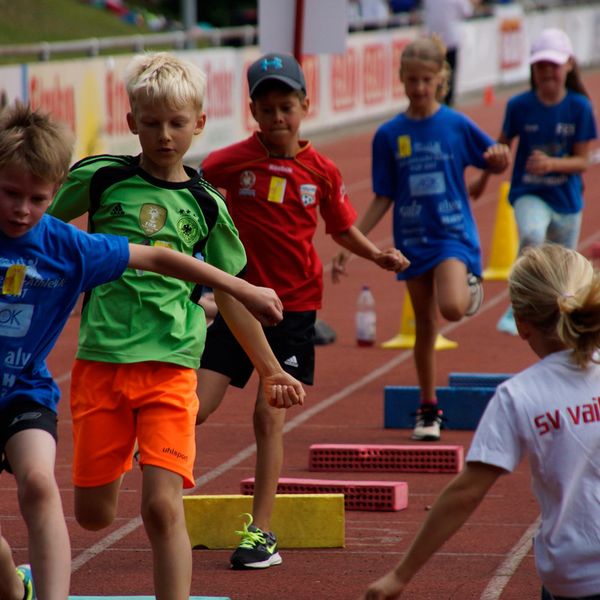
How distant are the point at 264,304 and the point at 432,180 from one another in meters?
4.40

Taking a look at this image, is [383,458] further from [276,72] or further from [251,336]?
[251,336]

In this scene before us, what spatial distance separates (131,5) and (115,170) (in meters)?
44.0

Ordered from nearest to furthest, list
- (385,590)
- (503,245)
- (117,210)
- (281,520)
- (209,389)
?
1. (385,590)
2. (117,210)
3. (209,389)
4. (281,520)
5. (503,245)

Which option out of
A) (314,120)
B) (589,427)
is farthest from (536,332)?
(314,120)

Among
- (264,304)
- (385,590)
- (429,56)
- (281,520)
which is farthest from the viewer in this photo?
(429,56)

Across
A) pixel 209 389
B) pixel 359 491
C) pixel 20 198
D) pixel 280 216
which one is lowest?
pixel 359 491

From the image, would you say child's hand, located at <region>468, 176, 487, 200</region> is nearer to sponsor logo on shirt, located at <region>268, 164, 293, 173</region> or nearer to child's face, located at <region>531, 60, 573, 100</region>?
child's face, located at <region>531, 60, 573, 100</region>

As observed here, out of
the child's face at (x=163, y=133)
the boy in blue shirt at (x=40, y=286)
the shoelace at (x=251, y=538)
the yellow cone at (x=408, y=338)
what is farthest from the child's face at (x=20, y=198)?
the yellow cone at (x=408, y=338)

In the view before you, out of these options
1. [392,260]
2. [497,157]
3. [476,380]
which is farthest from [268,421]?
[476,380]

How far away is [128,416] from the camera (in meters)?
5.64

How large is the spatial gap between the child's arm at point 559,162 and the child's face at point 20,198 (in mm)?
6254

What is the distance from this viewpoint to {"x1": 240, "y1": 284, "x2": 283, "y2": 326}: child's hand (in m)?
5.16

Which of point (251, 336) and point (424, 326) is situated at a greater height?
point (251, 336)

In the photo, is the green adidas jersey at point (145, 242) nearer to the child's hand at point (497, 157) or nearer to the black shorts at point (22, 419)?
the black shorts at point (22, 419)
